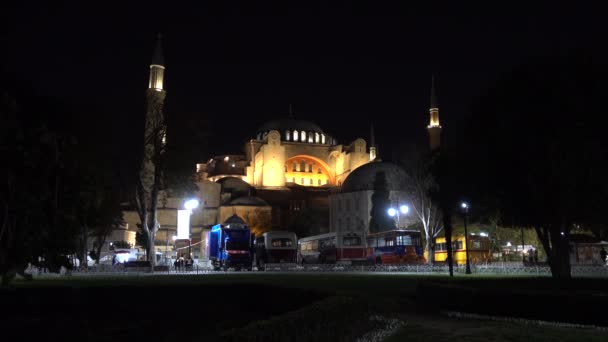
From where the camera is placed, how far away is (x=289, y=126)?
101188 mm

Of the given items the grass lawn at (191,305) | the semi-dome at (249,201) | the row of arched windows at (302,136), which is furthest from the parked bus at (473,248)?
the row of arched windows at (302,136)

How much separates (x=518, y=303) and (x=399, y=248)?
29789mm

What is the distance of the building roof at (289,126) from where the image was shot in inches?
3969

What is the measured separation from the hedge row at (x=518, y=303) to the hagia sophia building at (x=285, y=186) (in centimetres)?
4258

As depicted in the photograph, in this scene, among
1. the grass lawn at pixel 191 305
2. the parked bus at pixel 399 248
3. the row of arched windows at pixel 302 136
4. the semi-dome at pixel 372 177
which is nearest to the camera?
the grass lawn at pixel 191 305

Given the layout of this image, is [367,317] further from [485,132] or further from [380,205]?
[380,205]

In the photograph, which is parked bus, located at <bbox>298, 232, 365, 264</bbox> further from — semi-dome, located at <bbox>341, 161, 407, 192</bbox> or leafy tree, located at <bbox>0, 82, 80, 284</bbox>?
leafy tree, located at <bbox>0, 82, 80, 284</bbox>

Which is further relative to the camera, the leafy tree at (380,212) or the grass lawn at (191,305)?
Answer: the leafy tree at (380,212)

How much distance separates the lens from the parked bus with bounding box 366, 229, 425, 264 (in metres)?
39.8

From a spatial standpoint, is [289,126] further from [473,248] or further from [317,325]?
[317,325]

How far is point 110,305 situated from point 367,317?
8.23 meters

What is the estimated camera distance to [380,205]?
2312 inches

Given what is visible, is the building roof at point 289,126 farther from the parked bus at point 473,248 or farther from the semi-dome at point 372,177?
the parked bus at point 473,248

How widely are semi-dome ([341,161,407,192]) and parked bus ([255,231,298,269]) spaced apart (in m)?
22.0
